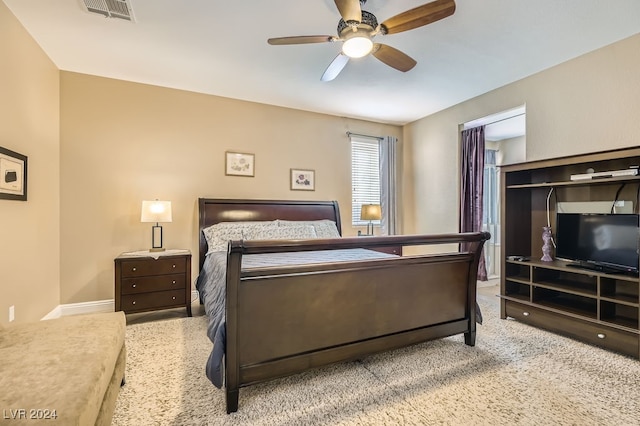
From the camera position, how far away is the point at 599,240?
9.13ft

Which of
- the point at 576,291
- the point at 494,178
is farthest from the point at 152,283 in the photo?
the point at 494,178

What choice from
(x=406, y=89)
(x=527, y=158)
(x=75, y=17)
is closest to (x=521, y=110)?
(x=527, y=158)

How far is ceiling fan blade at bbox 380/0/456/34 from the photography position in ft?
6.11

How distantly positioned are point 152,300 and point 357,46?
3.25 meters

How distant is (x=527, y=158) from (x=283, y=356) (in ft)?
11.7

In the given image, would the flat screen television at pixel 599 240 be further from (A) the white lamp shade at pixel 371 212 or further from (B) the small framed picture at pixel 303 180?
(B) the small framed picture at pixel 303 180

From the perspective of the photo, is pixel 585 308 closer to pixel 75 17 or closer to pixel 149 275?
pixel 149 275

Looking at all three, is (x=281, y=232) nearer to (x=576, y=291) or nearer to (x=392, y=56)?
(x=392, y=56)

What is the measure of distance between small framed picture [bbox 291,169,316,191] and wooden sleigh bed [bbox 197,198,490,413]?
2.66 meters

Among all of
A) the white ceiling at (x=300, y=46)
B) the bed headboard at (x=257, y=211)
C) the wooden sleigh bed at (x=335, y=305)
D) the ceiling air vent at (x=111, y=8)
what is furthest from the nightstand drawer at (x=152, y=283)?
the ceiling air vent at (x=111, y=8)

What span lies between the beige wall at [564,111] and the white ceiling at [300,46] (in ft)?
0.51

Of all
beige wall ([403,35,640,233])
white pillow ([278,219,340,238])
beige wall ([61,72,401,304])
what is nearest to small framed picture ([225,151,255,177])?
beige wall ([61,72,401,304])

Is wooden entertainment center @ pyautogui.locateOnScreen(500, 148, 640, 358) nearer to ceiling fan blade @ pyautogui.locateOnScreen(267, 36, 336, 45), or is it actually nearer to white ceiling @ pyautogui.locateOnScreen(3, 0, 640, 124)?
white ceiling @ pyautogui.locateOnScreen(3, 0, 640, 124)

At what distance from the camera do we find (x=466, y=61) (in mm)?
3191
